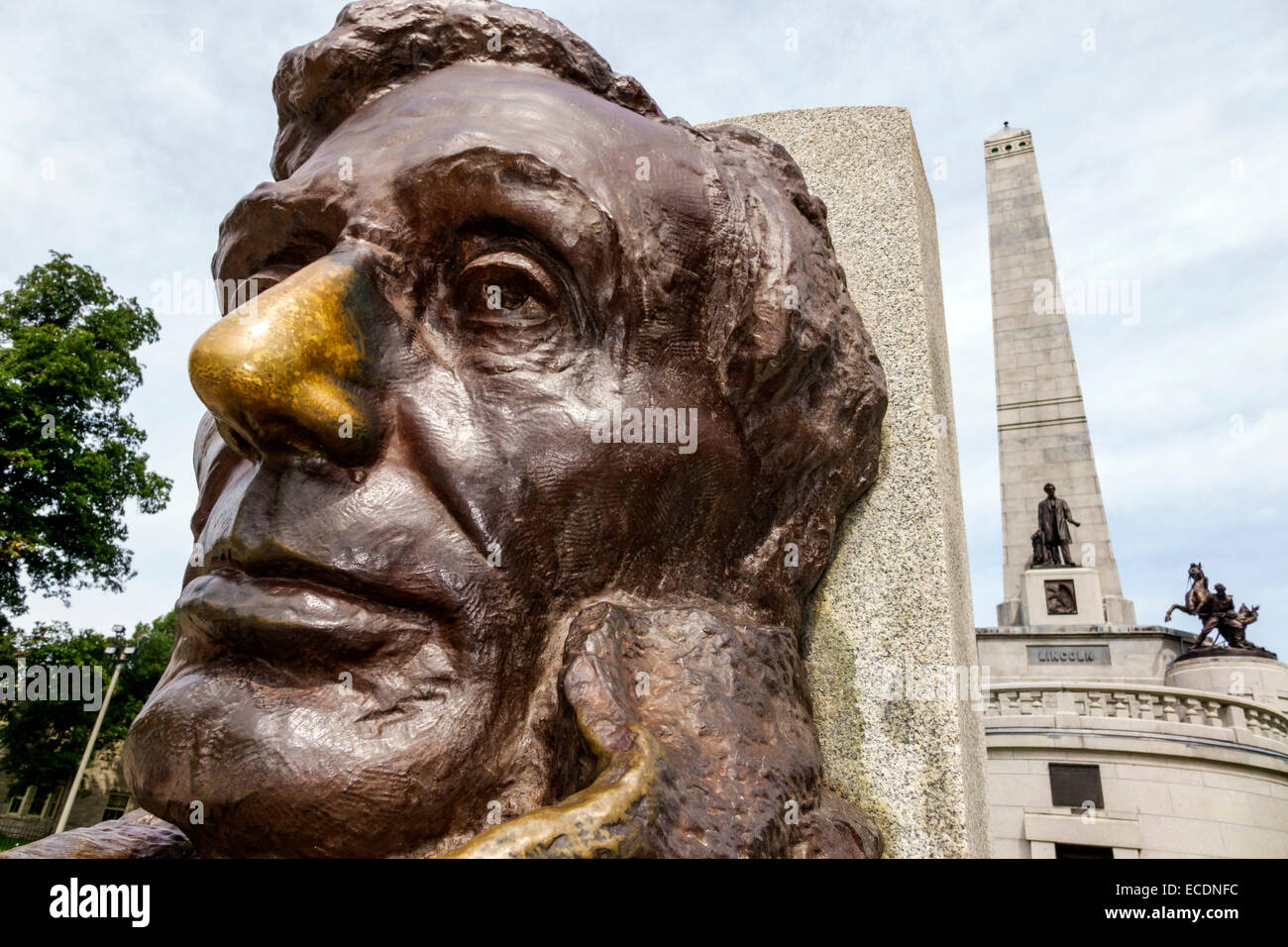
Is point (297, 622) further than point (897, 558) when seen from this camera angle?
No

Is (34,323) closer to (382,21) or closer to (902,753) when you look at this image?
(382,21)

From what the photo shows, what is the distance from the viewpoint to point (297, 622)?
1.48 metres

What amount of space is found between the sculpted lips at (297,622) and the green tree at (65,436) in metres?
14.9

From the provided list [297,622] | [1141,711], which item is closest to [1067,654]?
[1141,711]

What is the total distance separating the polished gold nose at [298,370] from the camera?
1546 mm

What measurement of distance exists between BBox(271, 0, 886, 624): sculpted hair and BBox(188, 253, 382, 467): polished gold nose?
2.52ft

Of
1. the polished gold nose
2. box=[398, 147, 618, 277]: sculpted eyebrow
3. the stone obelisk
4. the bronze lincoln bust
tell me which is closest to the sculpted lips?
the bronze lincoln bust

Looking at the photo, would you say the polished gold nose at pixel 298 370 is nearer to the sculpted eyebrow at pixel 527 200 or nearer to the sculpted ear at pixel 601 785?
the sculpted eyebrow at pixel 527 200

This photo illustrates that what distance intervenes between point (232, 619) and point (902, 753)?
160 centimetres

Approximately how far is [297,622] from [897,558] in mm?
1614

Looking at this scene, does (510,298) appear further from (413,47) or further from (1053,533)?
(1053,533)

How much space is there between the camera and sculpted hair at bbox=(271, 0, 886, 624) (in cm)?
199

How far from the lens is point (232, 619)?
4.92ft

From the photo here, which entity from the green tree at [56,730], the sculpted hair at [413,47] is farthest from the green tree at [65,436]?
the sculpted hair at [413,47]
